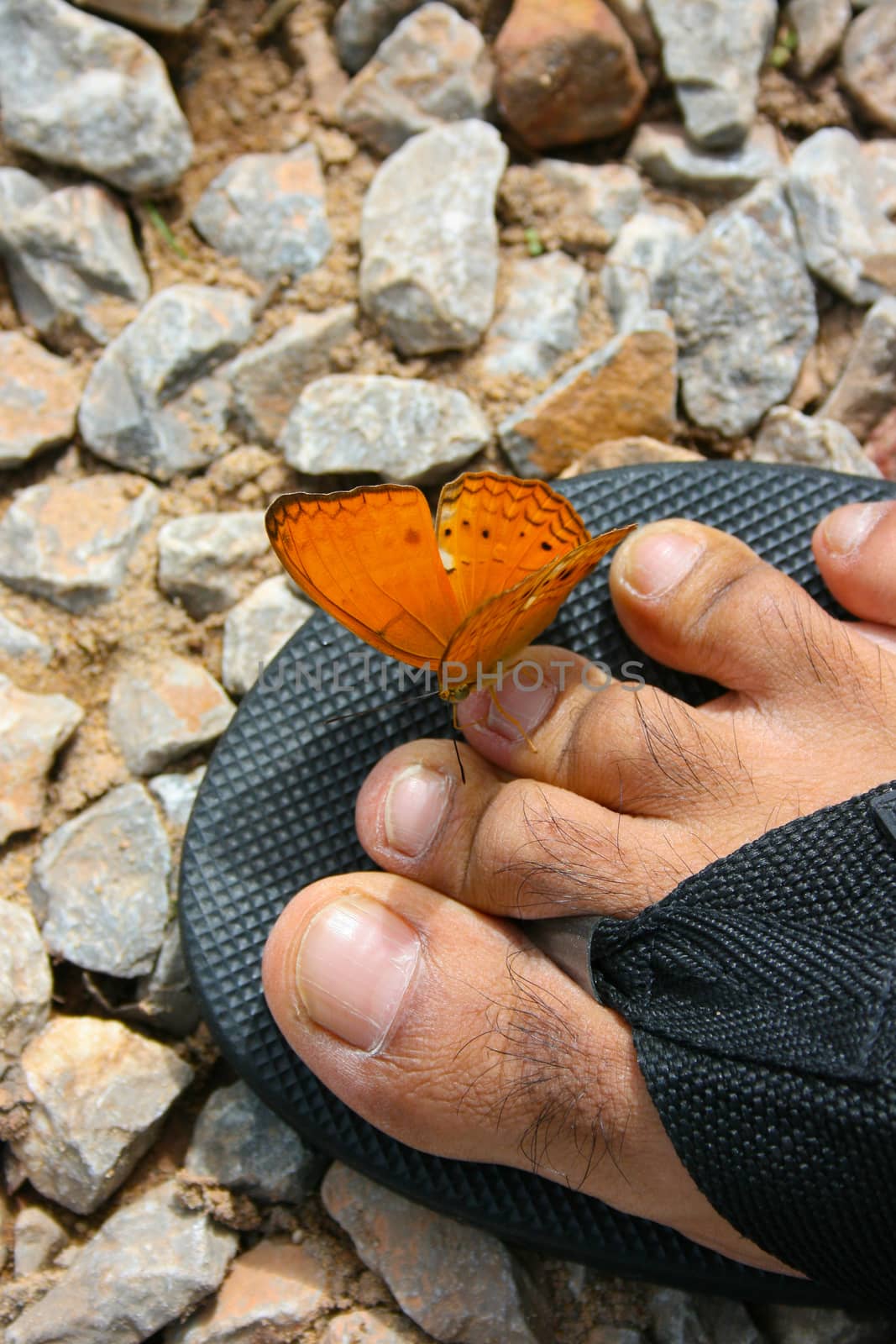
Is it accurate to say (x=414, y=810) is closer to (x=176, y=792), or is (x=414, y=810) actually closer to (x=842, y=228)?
(x=176, y=792)

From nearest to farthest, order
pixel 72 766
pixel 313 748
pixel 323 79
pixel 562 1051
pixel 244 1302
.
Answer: pixel 562 1051
pixel 244 1302
pixel 313 748
pixel 72 766
pixel 323 79

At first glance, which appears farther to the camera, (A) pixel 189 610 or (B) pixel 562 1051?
(A) pixel 189 610

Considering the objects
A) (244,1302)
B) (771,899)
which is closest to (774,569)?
(771,899)

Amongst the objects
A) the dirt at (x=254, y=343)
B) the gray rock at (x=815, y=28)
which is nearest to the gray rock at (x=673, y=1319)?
the dirt at (x=254, y=343)

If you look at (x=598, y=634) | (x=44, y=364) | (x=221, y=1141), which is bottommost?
(x=221, y=1141)

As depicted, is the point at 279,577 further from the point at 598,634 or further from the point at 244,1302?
the point at 244,1302

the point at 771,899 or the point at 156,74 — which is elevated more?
the point at 156,74

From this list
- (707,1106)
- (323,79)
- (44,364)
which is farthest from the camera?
(323,79)
